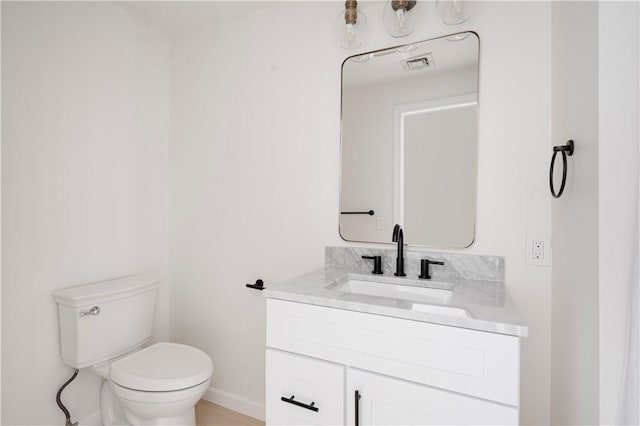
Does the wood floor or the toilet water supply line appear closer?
the toilet water supply line

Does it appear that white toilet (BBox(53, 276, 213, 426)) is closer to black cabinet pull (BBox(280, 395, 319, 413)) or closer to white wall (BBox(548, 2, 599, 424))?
black cabinet pull (BBox(280, 395, 319, 413))

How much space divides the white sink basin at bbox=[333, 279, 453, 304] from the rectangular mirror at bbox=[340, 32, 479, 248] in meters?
0.23

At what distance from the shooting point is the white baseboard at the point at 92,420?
175 centimetres

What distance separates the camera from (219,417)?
191 cm

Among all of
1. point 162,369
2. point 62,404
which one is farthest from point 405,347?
point 62,404

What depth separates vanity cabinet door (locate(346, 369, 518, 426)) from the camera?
A: 2.91 feet

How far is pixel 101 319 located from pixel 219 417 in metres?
0.88

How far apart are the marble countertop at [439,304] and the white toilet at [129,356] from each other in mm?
702

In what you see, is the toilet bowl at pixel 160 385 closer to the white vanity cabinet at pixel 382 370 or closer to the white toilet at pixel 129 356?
the white toilet at pixel 129 356

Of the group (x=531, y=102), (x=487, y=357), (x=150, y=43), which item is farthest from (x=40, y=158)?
(x=531, y=102)

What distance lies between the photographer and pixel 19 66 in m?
1.52

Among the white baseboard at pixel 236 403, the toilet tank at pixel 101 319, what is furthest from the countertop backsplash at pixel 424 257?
the toilet tank at pixel 101 319

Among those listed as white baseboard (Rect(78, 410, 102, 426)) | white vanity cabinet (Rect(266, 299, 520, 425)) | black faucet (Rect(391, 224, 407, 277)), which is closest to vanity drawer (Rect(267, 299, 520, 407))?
white vanity cabinet (Rect(266, 299, 520, 425))
